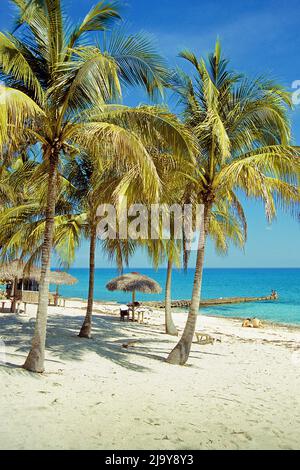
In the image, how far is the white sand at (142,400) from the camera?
4516mm

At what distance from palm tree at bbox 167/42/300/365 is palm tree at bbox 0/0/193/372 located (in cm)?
192

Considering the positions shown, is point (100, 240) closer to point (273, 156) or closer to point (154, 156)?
point (154, 156)

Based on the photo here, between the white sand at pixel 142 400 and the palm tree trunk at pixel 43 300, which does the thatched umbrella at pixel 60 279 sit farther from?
the palm tree trunk at pixel 43 300

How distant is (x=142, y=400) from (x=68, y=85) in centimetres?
518

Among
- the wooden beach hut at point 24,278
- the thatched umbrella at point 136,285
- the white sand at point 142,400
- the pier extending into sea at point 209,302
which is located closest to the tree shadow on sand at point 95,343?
the white sand at point 142,400

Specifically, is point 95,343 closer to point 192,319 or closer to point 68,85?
point 192,319

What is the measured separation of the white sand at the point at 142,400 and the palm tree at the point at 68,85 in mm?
1178

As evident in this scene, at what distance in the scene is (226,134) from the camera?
852cm

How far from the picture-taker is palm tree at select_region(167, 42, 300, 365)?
342 inches

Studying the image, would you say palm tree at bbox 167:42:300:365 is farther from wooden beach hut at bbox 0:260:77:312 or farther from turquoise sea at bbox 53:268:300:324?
wooden beach hut at bbox 0:260:77:312

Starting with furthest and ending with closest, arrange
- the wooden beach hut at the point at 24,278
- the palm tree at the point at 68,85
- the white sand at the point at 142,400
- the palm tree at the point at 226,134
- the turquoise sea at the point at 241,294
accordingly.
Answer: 1. the turquoise sea at the point at 241,294
2. the wooden beach hut at the point at 24,278
3. the palm tree at the point at 226,134
4. the palm tree at the point at 68,85
5. the white sand at the point at 142,400

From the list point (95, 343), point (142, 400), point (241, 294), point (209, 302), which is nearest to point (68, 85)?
point (142, 400)
